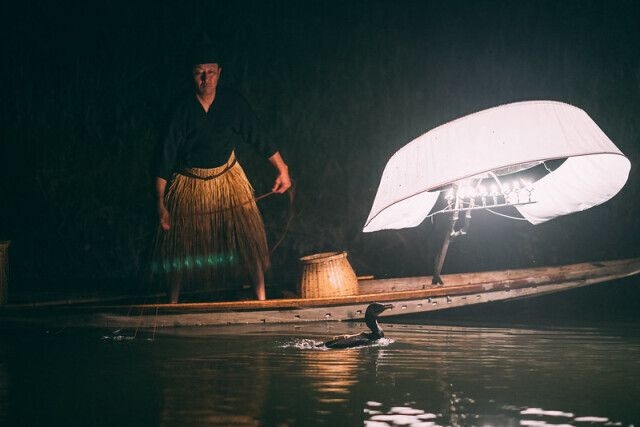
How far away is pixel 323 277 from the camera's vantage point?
348 inches

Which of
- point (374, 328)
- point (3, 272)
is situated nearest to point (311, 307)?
point (374, 328)

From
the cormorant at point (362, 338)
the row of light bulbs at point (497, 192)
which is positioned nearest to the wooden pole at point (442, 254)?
the row of light bulbs at point (497, 192)

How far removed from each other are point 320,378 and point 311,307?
2294mm

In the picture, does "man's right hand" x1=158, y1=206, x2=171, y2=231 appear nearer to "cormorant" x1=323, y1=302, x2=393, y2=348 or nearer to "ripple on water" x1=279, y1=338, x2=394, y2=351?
"ripple on water" x1=279, y1=338, x2=394, y2=351

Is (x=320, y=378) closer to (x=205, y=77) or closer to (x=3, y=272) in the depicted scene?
(x=205, y=77)

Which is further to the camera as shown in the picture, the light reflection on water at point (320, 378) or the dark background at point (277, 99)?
the dark background at point (277, 99)

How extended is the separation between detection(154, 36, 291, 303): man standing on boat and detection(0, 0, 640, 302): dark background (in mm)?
1824

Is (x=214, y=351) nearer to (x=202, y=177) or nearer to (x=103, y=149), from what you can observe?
(x=202, y=177)

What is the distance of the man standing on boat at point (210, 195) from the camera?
27.8ft

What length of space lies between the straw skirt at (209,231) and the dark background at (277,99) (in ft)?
5.88

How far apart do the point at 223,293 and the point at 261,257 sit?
841 millimetres

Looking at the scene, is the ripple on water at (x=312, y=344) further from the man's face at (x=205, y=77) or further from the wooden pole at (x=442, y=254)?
the man's face at (x=205, y=77)

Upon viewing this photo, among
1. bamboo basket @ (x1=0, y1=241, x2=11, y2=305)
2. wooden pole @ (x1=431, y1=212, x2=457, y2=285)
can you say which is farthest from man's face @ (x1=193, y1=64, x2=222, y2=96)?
wooden pole @ (x1=431, y1=212, x2=457, y2=285)

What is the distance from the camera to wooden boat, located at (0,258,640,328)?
845 centimetres
